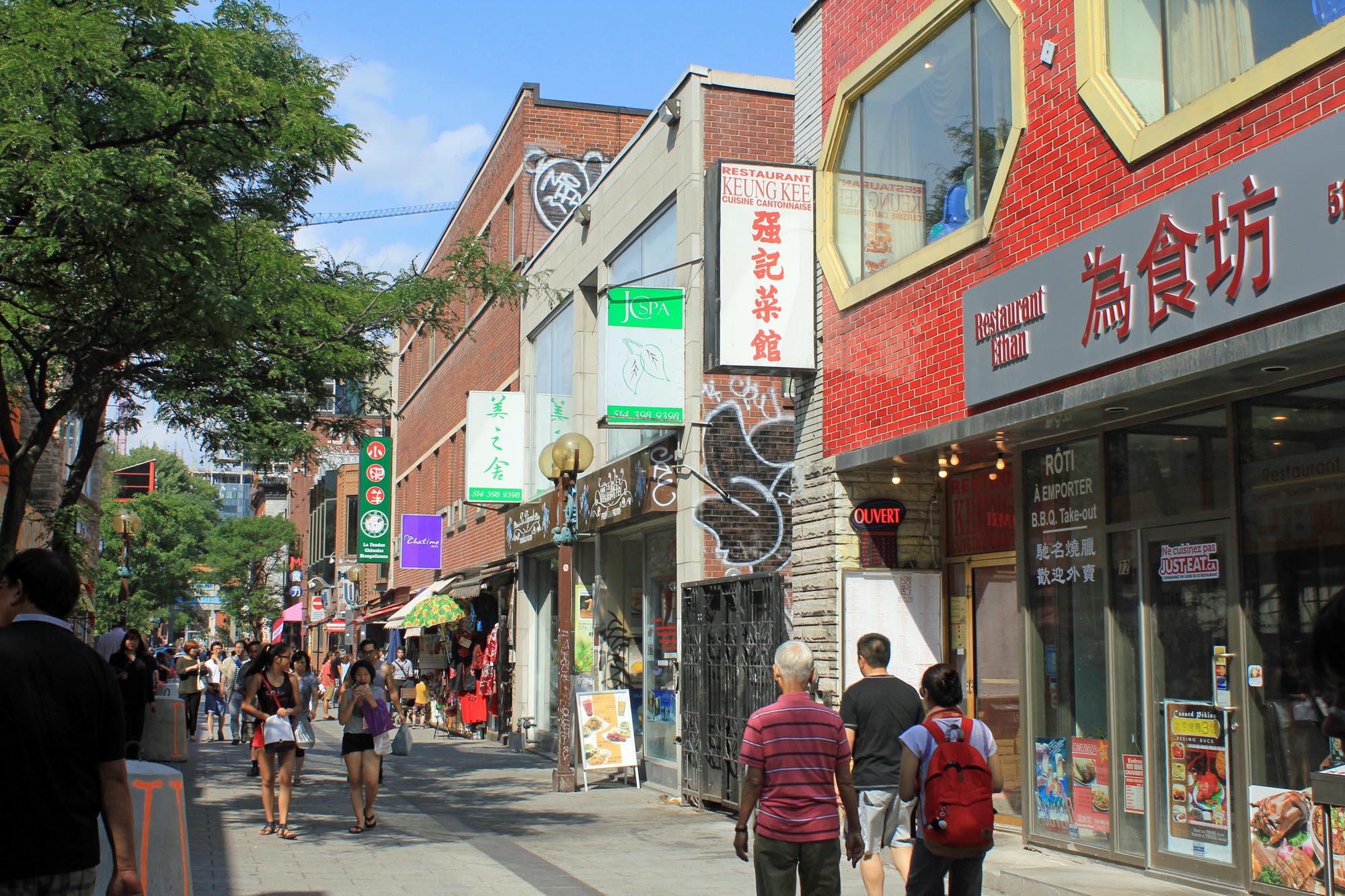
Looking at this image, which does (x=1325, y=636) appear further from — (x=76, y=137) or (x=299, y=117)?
(x=299, y=117)

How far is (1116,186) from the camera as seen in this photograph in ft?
28.4

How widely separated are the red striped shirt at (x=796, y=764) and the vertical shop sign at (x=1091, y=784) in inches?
160

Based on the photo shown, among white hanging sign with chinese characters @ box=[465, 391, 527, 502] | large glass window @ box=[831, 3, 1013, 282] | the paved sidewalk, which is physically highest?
large glass window @ box=[831, 3, 1013, 282]

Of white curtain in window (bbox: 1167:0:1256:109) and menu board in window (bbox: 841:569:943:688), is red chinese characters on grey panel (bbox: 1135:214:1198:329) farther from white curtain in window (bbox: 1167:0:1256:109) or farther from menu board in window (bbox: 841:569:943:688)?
menu board in window (bbox: 841:569:943:688)

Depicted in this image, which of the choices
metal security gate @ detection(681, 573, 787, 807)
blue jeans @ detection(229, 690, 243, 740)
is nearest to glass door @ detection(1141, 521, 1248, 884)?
metal security gate @ detection(681, 573, 787, 807)

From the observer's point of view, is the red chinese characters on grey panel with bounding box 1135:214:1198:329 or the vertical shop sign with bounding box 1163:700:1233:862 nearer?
the red chinese characters on grey panel with bounding box 1135:214:1198:329

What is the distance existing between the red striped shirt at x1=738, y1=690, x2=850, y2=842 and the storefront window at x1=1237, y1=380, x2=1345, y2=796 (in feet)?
10.4

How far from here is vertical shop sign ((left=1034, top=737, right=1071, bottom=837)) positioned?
32.4 ft

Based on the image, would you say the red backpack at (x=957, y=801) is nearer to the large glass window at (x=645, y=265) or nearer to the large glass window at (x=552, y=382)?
the large glass window at (x=645, y=265)

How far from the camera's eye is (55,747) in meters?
4.01

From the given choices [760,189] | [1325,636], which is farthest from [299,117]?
[1325,636]

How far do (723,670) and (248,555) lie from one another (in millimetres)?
66084

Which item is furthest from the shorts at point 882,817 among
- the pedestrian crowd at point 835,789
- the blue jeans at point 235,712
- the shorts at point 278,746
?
the blue jeans at point 235,712

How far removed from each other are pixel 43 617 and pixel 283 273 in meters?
→ 11.1
